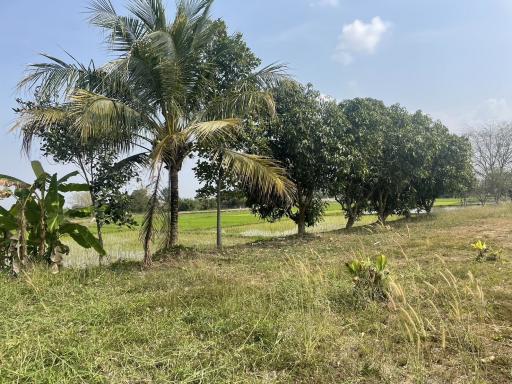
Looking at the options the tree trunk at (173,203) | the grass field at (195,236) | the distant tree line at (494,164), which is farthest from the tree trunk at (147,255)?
the distant tree line at (494,164)

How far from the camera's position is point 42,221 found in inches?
235

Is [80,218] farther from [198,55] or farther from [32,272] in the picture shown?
[198,55]

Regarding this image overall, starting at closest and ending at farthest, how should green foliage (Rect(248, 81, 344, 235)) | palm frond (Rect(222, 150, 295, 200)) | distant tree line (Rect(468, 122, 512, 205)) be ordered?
palm frond (Rect(222, 150, 295, 200)) → green foliage (Rect(248, 81, 344, 235)) → distant tree line (Rect(468, 122, 512, 205))

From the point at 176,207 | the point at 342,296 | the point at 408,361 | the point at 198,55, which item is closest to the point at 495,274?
the point at 342,296

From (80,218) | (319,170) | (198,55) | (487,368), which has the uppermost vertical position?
(198,55)

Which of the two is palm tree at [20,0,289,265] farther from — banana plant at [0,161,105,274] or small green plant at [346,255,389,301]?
small green plant at [346,255,389,301]

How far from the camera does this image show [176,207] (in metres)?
8.27

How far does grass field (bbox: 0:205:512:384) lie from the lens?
8.58ft

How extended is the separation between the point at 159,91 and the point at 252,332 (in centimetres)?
534

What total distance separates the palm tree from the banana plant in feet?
3.29

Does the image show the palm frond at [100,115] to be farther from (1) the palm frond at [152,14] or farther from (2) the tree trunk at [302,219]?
(2) the tree trunk at [302,219]

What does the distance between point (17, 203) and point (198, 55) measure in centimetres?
413

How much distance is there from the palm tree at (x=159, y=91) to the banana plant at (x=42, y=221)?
3.29ft

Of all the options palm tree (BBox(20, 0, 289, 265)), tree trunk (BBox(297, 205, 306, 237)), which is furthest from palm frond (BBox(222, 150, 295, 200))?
tree trunk (BBox(297, 205, 306, 237))
